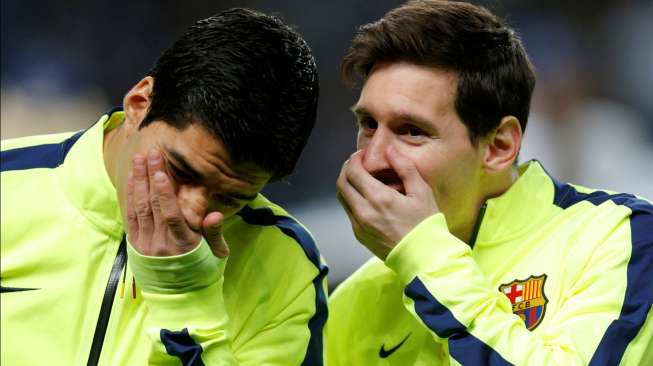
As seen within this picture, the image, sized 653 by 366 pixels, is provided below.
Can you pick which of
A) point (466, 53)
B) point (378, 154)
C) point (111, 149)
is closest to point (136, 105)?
point (111, 149)

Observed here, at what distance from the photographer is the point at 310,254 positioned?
2607 millimetres

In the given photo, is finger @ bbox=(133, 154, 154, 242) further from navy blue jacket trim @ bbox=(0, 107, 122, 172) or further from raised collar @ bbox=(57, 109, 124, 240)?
navy blue jacket trim @ bbox=(0, 107, 122, 172)

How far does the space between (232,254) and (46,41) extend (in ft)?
12.5

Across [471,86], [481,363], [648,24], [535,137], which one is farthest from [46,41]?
[481,363]

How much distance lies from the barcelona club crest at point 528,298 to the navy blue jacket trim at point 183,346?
791 millimetres

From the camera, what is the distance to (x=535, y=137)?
5859 mm

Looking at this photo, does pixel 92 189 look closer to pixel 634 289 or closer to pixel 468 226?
pixel 468 226

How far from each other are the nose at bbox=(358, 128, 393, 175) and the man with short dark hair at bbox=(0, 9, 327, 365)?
230 millimetres

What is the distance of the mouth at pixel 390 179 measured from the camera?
2.58 metres

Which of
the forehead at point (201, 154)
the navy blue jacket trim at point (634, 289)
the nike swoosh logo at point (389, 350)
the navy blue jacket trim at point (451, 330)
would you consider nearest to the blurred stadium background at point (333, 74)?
the nike swoosh logo at point (389, 350)

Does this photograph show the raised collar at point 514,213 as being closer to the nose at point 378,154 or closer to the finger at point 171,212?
the nose at point 378,154

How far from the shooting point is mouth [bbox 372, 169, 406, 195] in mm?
2580

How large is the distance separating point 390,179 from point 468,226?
28 centimetres

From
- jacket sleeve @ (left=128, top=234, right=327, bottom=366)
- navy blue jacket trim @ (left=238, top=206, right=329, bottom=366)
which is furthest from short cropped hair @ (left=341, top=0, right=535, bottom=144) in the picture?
jacket sleeve @ (left=128, top=234, right=327, bottom=366)
